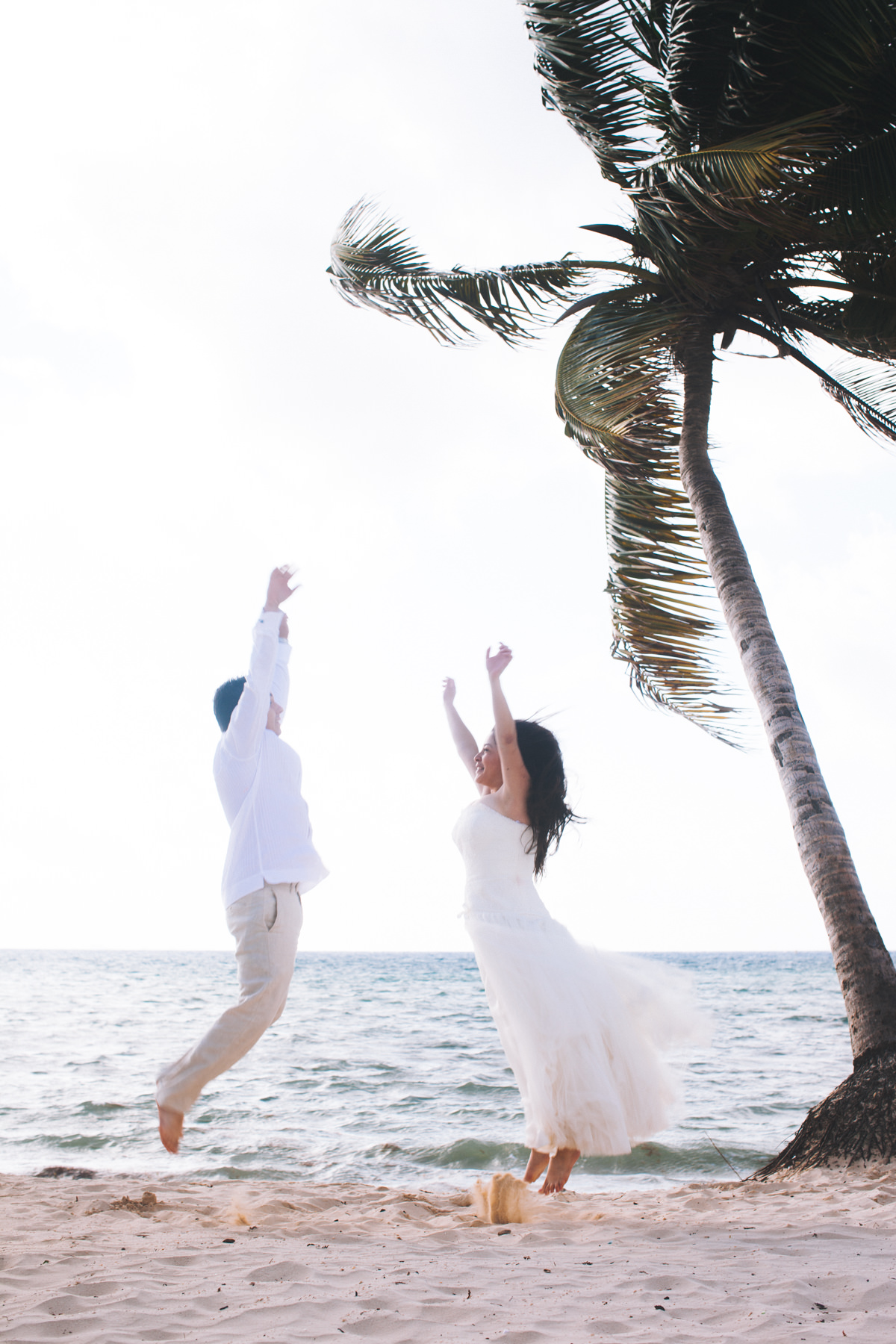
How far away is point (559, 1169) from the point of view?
13.7 ft

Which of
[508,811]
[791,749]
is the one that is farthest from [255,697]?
[791,749]

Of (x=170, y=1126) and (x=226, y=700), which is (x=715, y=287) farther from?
(x=170, y=1126)

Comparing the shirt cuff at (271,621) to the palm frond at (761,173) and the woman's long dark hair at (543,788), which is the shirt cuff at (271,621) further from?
the palm frond at (761,173)

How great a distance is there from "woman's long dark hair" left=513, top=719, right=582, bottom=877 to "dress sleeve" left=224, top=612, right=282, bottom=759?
151 centimetres

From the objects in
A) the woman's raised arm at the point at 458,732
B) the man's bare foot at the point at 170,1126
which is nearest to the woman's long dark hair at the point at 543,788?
the woman's raised arm at the point at 458,732

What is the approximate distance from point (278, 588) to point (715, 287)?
4337mm

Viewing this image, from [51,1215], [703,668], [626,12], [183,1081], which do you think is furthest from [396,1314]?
[626,12]

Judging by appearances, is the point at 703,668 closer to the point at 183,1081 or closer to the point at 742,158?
the point at 742,158

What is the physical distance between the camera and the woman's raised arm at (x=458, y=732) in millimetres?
5523

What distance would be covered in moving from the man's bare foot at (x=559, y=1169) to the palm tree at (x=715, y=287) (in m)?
1.41

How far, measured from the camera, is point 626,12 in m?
6.21

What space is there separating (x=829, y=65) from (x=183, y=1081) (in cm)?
662

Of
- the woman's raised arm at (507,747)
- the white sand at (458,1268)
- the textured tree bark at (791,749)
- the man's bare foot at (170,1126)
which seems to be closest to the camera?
the white sand at (458,1268)

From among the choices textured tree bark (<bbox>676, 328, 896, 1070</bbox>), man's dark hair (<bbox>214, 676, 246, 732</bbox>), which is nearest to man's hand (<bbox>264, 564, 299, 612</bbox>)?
man's dark hair (<bbox>214, 676, 246, 732</bbox>)
